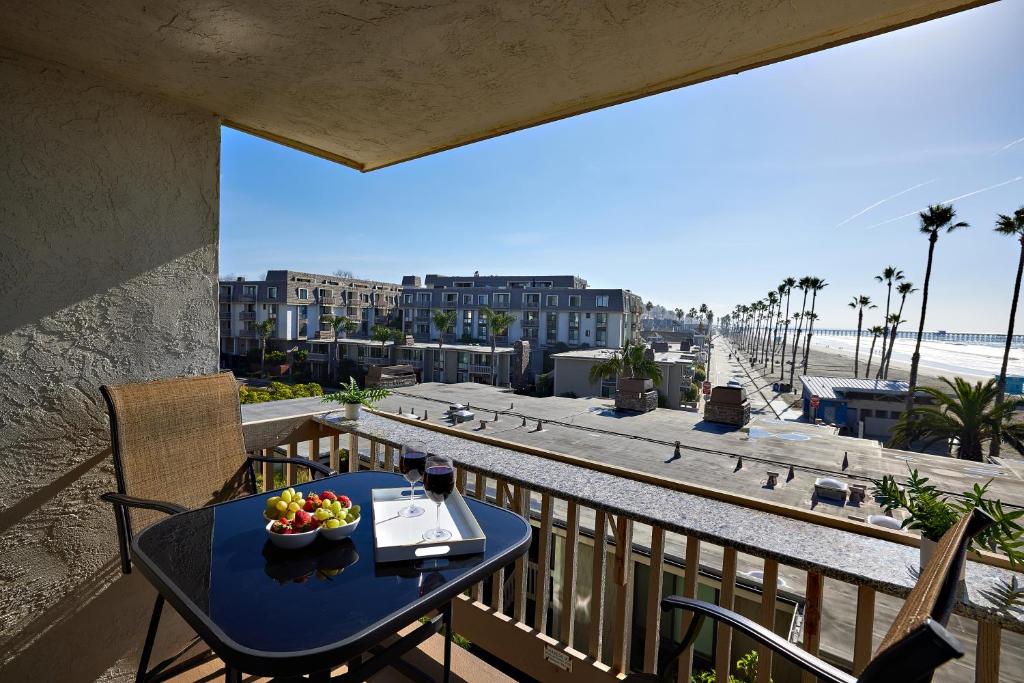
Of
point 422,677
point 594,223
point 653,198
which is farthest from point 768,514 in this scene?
point 594,223

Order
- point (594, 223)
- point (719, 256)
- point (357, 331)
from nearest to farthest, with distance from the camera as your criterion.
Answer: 1. point (357, 331)
2. point (594, 223)
3. point (719, 256)

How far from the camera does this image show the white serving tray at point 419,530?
3.60 feet

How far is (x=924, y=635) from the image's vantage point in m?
0.46

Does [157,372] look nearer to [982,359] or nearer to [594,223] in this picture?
[594,223]

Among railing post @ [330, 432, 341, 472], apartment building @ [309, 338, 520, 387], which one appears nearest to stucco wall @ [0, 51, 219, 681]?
railing post @ [330, 432, 341, 472]

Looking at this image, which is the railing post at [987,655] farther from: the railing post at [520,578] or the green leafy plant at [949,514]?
the railing post at [520,578]

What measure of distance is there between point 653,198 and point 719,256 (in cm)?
3338

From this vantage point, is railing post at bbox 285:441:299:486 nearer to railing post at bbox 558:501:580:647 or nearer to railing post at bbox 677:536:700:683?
railing post at bbox 558:501:580:647

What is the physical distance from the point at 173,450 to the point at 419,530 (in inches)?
47.3

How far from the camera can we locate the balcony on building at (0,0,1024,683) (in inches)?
51.0

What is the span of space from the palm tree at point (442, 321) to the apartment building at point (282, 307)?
8310 millimetres

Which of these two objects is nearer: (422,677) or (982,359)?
(422,677)

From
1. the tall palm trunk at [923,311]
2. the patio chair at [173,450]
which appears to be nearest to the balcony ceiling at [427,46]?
the patio chair at [173,450]

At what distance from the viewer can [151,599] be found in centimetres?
199
